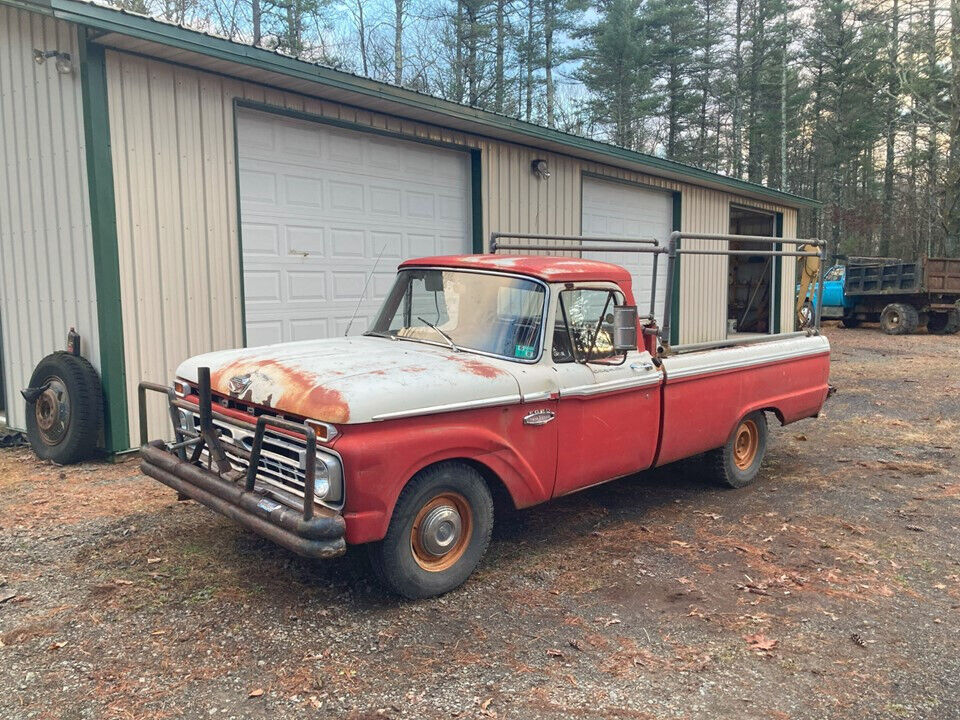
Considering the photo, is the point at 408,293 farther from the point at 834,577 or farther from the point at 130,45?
the point at 130,45

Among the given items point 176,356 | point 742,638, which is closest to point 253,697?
point 742,638

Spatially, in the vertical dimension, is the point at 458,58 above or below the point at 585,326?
above

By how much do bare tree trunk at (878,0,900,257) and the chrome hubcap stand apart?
100ft

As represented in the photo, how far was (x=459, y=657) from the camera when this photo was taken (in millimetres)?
3225

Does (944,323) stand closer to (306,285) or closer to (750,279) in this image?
(750,279)

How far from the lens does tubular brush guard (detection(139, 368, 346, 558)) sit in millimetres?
3211

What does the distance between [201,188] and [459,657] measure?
17.3 feet

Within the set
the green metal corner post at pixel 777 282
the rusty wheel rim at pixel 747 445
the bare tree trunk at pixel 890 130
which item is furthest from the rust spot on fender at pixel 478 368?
the bare tree trunk at pixel 890 130

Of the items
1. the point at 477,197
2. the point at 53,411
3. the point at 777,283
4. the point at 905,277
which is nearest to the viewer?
the point at 53,411

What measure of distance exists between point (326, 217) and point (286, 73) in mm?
1631

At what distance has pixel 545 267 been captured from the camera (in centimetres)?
444

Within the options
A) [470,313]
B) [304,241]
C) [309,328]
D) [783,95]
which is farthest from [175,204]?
[783,95]

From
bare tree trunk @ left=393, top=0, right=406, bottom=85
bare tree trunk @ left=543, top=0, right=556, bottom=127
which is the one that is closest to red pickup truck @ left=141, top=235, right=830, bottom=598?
bare tree trunk @ left=393, top=0, right=406, bottom=85

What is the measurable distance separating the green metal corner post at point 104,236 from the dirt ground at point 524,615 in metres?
0.82
